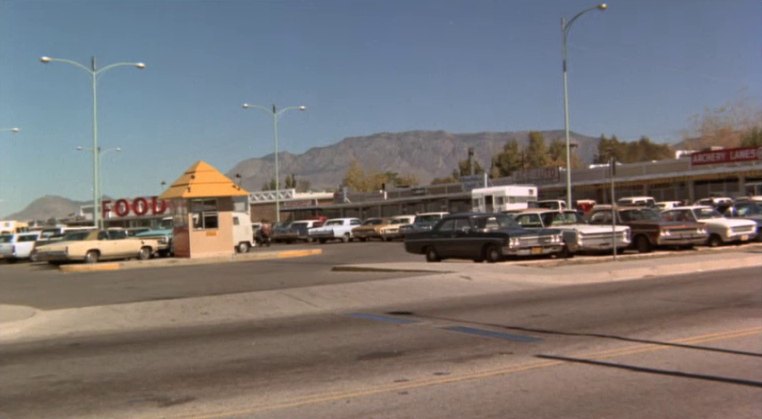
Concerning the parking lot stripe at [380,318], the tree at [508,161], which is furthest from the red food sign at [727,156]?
the tree at [508,161]

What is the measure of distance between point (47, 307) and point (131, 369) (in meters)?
7.73

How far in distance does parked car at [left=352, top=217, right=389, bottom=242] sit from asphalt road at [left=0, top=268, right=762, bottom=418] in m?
32.8

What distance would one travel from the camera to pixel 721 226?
24406 mm

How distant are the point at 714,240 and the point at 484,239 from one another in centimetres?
1008

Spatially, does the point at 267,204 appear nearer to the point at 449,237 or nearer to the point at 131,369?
the point at 449,237

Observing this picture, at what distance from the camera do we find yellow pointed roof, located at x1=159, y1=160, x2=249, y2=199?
1097 inches

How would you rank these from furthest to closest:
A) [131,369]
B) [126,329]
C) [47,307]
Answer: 1. [47,307]
2. [126,329]
3. [131,369]

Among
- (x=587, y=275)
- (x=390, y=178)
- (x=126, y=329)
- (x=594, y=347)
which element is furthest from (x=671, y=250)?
(x=390, y=178)

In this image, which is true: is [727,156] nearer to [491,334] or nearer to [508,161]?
[491,334]

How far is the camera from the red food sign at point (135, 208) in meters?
82.1

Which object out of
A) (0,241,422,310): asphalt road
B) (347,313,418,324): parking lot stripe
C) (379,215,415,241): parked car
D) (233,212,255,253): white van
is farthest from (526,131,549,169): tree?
(347,313,418,324): parking lot stripe

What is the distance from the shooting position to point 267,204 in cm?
9569

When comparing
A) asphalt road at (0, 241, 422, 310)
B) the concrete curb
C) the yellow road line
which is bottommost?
the yellow road line

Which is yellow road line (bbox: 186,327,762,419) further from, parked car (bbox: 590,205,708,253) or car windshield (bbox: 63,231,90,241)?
car windshield (bbox: 63,231,90,241)
